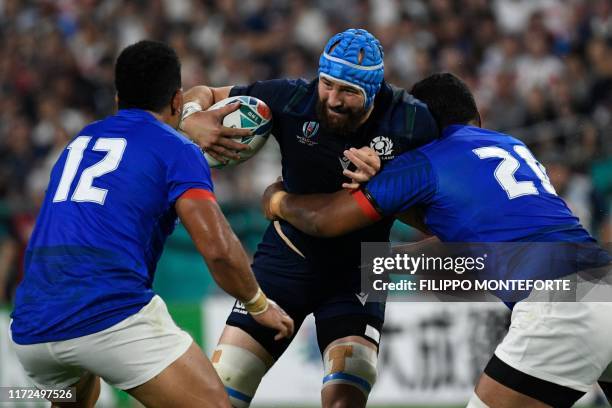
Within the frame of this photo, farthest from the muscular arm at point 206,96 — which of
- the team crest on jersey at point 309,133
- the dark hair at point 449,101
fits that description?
the dark hair at point 449,101

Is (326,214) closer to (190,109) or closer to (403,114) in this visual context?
(403,114)

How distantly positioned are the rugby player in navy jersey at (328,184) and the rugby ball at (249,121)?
0.09 meters

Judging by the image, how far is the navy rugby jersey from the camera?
617cm

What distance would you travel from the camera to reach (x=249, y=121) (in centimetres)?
630

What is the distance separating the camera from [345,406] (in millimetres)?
6219

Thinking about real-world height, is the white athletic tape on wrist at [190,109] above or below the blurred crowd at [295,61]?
above

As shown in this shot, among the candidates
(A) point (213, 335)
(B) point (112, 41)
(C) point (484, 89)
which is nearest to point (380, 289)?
(A) point (213, 335)

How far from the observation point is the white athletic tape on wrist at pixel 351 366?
20.7ft

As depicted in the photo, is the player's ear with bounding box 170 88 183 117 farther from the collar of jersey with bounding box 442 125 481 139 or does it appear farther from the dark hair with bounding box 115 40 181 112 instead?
the collar of jersey with bounding box 442 125 481 139

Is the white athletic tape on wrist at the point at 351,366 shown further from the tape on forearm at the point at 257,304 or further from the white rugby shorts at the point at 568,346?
the white rugby shorts at the point at 568,346

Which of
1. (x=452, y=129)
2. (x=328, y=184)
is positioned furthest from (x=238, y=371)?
(x=452, y=129)

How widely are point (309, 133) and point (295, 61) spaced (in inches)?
334

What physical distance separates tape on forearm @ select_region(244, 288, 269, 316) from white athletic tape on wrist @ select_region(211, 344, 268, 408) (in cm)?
102

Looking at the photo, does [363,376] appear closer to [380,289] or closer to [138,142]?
[380,289]
